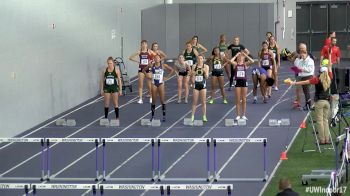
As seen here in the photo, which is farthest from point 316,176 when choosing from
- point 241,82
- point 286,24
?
point 286,24

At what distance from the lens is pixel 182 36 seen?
43.0 m

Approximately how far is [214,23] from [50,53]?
14504mm

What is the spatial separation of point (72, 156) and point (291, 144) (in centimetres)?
510

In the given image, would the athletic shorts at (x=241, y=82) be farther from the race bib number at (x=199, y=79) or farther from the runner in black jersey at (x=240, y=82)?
the race bib number at (x=199, y=79)

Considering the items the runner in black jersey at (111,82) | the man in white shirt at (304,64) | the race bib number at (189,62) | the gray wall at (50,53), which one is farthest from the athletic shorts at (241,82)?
the gray wall at (50,53)

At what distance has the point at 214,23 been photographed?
42625 mm

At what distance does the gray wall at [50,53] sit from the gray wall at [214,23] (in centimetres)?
678

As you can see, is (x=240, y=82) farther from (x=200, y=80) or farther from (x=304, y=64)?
(x=304, y=64)

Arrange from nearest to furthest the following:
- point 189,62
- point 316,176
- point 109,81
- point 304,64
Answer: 1. point 316,176
2. point 304,64
3. point 109,81
4. point 189,62

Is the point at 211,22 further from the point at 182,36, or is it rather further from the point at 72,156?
the point at 72,156

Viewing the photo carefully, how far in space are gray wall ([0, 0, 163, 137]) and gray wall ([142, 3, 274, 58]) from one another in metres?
6.78

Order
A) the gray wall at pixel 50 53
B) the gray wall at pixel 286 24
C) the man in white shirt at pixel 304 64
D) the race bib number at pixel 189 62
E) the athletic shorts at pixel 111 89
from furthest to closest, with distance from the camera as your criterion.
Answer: the gray wall at pixel 286 24 → the race bib number at pixel 189 62 → the athletic shorts at pixel 111 89 → the man in white shirt at pixel 304 64 → the gray wall at pixel 50 53

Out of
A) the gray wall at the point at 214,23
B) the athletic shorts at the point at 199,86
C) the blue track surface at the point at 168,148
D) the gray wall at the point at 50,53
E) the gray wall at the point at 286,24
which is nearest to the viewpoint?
the blue track surface at the point at 168,148

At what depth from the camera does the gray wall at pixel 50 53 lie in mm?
26438
